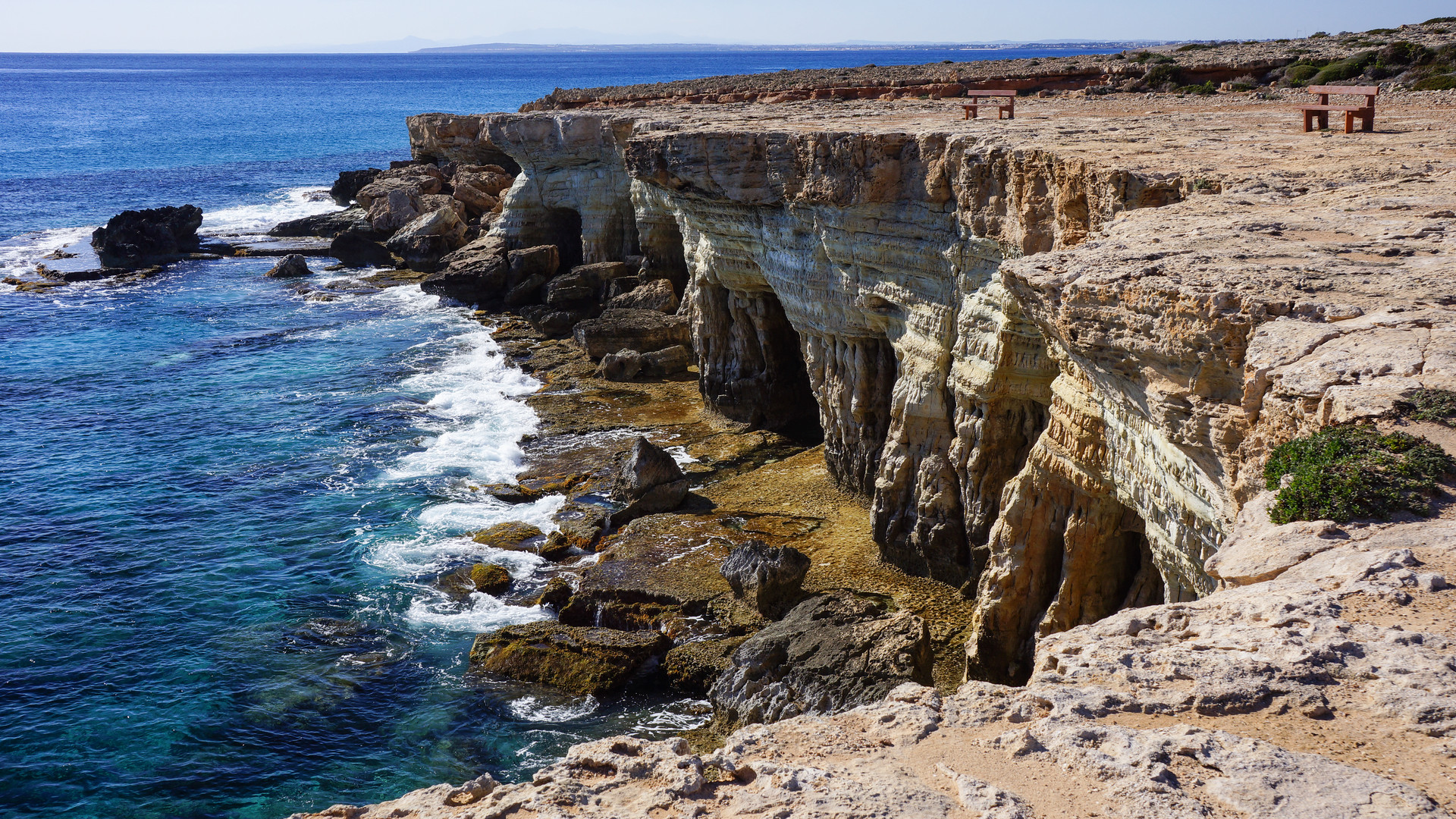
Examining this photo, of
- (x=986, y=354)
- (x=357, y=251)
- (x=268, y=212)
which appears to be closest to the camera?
(x=986, y=354)

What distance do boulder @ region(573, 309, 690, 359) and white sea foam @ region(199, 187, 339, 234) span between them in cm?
4076

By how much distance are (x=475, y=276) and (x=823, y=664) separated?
3498 centimetres

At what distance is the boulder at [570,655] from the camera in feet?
64.3

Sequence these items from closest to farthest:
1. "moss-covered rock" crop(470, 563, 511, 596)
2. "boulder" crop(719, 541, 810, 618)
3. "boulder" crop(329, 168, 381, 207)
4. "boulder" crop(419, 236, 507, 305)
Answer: "boulder" crop(719, 541, 810, 618)
"moss-covered rock" crop(470, 563, 511, 596)
"boulder" crop(419, 236, 507, 305)
"boulder" crop(329, 168, 381, 207)

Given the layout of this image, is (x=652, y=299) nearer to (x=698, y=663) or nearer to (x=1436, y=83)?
(x=698, y=663)

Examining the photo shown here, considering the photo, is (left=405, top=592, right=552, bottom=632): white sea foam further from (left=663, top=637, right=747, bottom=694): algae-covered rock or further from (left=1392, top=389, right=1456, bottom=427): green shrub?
(left=1392, top=389, right=1456, bottom=427): green shrub

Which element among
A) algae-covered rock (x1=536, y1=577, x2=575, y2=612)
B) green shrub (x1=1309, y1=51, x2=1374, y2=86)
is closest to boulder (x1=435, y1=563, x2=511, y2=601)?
algae-covered rock (x1=536, y1=577, x2=575, y2=612)

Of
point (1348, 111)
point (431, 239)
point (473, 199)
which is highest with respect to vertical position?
point (1348, 111)

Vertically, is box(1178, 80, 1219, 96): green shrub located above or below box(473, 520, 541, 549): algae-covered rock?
above

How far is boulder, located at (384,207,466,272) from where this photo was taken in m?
55.9

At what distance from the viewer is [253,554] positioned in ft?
84.9

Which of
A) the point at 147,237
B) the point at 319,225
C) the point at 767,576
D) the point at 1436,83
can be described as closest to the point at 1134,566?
the point at 767,576

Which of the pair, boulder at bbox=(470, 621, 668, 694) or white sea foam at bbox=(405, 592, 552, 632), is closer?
boulder at bbox=(470, 621, 668, 694)

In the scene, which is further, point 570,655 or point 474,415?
point 474,415
